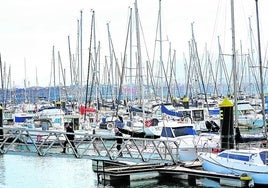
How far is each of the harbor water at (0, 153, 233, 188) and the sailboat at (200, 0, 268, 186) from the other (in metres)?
0.90

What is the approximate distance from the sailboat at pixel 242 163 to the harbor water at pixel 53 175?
903 mm

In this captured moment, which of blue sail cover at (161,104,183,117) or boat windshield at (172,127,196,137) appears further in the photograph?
blue sail cover at (161,104,183,117)

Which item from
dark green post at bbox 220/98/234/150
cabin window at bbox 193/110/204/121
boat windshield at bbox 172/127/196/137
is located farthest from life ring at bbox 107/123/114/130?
dark green post at bbox 220/98/234/150

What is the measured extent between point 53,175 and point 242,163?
11970 millimetres

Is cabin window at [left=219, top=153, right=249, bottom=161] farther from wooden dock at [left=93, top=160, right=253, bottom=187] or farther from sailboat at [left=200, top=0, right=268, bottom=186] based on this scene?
wooden dock at [left=93, top=160, right=253, bottom=187]

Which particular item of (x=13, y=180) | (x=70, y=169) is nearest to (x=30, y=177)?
(x=13, y=180)

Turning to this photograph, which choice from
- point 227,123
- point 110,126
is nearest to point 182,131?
point 227,123

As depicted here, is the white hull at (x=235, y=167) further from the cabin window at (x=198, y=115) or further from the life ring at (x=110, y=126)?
the cabin window at (x=198, y=115)

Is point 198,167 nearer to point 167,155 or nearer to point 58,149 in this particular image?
point 167,155

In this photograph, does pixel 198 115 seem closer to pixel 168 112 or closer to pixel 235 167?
pixel 168 112

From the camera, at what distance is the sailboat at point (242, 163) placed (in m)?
25.8

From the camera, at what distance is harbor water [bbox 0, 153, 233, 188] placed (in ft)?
94.4

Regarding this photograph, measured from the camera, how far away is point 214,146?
107 ft

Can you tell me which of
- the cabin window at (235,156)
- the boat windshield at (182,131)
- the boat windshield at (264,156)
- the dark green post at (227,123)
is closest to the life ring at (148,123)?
the boat windshield at (182,131)
